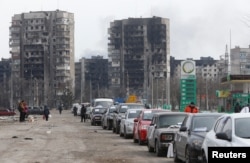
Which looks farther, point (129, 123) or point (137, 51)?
point (137, 51)

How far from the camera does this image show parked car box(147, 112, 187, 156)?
22328mm

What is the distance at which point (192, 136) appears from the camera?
1742 cm

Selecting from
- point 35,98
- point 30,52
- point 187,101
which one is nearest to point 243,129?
point 187,101

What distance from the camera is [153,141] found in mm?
23547

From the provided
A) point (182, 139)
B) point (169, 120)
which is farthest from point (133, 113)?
point (182, 139)

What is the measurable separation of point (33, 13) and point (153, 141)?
139 m

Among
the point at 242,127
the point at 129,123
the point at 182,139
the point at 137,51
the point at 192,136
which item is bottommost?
the point at 129,123

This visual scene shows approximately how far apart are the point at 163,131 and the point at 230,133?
9.38m

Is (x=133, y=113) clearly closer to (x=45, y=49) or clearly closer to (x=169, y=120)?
(x=169, y=120)

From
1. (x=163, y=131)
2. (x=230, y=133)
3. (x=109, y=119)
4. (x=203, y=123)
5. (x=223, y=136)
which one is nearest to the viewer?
(x=223, y=136)

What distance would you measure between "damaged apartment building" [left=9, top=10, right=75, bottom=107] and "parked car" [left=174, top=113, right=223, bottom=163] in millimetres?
134209

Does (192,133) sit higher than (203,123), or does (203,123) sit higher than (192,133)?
(203,123)

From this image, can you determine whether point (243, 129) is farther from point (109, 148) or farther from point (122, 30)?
point (122, 30)

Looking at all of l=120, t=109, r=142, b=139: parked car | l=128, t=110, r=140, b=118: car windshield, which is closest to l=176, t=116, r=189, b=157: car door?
l=120, t=109, r=142, b=139: parked car
